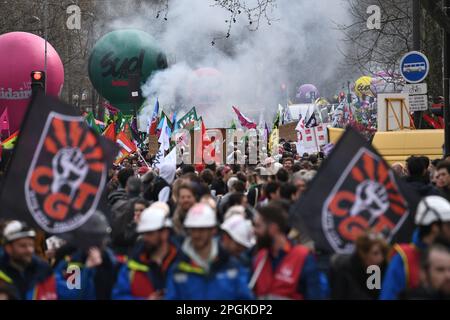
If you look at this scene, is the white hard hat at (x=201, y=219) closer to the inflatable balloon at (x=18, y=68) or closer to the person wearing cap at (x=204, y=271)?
the person wearing cap at (x=204, y=271)

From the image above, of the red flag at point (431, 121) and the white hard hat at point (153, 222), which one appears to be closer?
the white hard hat at point (153, 222)

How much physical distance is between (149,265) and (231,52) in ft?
161

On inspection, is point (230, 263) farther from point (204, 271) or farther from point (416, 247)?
point (416, 247)

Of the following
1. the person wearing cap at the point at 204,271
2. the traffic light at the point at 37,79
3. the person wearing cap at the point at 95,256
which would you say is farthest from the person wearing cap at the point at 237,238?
the traffic light at the point at 37,79

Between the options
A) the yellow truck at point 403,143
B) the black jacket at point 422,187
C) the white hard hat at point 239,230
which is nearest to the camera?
the white hard hat at point 239,230

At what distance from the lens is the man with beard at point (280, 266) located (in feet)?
23.0

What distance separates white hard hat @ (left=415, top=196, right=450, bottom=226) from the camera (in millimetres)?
7133

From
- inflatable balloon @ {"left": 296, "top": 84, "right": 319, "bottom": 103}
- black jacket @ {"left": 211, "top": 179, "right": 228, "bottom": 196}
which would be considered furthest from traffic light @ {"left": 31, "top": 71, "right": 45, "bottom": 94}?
inflatable balloon @ {"left": 296, "top": 84, "right": 319, "bottom": 103}

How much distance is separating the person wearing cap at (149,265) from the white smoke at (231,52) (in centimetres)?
3215

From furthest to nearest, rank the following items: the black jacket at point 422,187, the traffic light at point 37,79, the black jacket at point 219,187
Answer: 1. the traffic light at point 37,79
2. the black jacket at point 219,187
3. the black jacket at point 422,187

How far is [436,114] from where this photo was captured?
73.7 ft

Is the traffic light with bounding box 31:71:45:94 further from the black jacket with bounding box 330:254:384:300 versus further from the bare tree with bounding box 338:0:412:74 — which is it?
the black jacket with bounding box 330:254:384:300

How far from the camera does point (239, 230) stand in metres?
7.39
